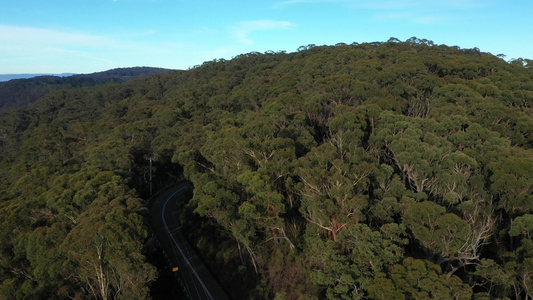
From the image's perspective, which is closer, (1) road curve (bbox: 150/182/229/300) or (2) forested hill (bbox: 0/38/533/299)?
(2) forested hill (bbox: 0/38/533/299)

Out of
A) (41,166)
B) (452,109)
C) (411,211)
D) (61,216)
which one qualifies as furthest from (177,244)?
(452,109)

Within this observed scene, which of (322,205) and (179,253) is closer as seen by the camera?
(322,205)

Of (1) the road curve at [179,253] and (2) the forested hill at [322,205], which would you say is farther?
(1) the road curve at [179,253]

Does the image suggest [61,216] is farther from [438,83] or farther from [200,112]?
[438,83]

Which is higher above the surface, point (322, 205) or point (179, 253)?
point (322, 205)

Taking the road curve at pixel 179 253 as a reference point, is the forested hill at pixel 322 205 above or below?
above
